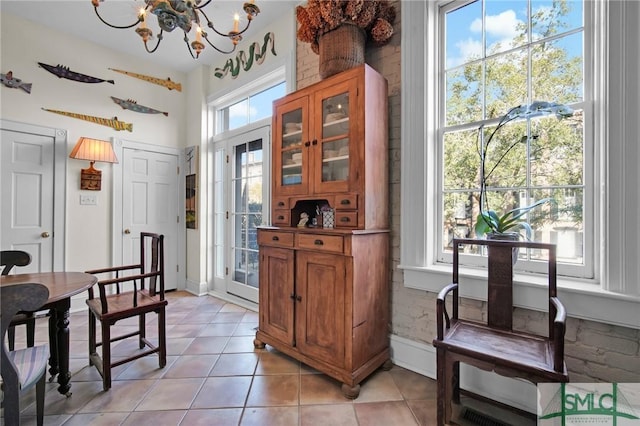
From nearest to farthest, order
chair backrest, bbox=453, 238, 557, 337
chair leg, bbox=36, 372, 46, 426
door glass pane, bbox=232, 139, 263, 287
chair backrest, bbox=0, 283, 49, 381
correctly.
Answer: chair backrest, bbox=0, 283, 49, 381, chair leg, bbox=36, 372, 46, 426, chair backrest, bbox=453, 238, 557, 337, door glass pane, bbox=232, 139, 263, 287

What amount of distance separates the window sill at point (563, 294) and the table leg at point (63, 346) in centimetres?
234

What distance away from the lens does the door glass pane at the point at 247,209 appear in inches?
141

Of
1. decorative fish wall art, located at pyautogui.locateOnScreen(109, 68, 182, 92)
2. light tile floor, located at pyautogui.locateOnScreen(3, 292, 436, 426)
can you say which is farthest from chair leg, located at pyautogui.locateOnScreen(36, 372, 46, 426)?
decorative fish wall art, located at pyautogui.locateOnScreen(109, 68, 182, 92)

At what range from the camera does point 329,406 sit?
1.78 meters

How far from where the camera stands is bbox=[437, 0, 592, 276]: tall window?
5.51 feet

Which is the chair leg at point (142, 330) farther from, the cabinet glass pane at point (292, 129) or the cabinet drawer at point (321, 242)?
the cabinet glass pane at point (292, 129)

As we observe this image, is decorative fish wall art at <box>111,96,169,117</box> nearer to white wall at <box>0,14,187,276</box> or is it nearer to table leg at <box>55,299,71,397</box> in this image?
white wall at <box>0,14,187,276</box>

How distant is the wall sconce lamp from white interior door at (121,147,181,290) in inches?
11.1

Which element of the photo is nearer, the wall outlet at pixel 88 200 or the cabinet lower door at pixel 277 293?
the cabinet lower door at pixel 277 293

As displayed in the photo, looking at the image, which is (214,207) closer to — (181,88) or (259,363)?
(181,88)

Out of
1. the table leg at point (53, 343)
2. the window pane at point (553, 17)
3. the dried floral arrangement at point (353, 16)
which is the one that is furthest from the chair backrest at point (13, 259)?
the window pane at point (553, 17)

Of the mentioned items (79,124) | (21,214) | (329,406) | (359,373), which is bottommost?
(329,406)

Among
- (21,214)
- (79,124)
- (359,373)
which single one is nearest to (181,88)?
(79,124)

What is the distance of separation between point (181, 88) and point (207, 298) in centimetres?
309
